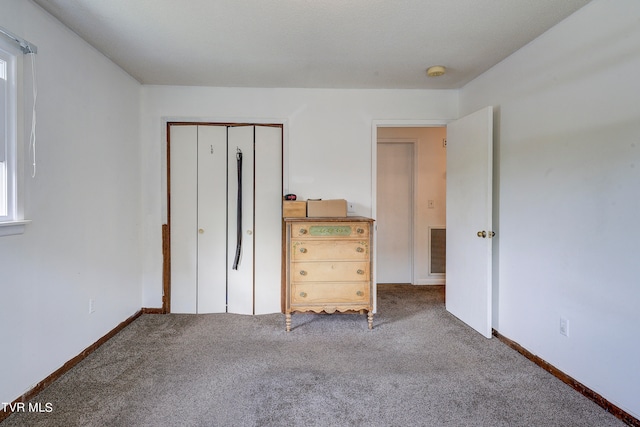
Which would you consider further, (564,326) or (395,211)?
(395,211)

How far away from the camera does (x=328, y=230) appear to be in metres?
2.85

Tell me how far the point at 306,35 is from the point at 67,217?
2085mm

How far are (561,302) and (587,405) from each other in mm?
587

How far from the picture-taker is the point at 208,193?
3340mm

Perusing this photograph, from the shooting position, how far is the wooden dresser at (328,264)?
9.30ft

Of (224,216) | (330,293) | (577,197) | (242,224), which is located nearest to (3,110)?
(224,216)

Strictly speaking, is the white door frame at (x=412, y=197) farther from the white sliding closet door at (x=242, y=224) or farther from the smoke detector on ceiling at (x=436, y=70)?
the white sliding closet door at (x=242, y=224)

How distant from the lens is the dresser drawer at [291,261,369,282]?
2840 millimetres

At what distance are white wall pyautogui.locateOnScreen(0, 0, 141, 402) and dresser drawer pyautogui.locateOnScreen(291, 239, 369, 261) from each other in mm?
1573

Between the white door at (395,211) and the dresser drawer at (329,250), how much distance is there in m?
1.69

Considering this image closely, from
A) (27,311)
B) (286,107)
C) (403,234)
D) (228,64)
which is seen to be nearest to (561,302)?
(403,234)

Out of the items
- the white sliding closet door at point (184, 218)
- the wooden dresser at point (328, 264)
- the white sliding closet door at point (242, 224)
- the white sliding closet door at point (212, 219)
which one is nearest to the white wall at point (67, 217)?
the white sliding closet door at point (184, 218)

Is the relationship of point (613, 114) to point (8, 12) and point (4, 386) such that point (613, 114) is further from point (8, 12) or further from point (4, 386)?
point (4, 386)

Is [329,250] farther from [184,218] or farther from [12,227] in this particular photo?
[12,227]
